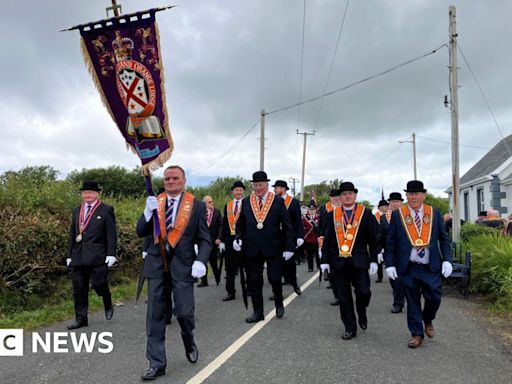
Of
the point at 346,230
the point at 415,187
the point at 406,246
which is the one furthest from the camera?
the point at 346,230

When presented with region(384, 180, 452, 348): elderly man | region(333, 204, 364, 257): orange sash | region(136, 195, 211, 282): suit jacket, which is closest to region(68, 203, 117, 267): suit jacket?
region(136, 195, 211, 282): suit jacket

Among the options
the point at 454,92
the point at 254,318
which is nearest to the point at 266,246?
the point at 254,318

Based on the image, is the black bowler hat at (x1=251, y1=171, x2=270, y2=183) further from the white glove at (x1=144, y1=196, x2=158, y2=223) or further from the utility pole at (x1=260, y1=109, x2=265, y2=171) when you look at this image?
the utility pole at (x1=260, y1=109, x2=265, y2=171)

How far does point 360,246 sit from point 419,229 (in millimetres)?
791

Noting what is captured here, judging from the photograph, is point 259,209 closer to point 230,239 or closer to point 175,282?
point 230,239

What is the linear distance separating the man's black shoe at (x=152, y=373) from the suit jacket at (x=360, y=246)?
275cm

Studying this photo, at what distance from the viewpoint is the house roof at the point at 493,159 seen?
68.9ft

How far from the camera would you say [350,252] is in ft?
19.5

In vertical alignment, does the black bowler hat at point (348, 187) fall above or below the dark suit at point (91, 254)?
above

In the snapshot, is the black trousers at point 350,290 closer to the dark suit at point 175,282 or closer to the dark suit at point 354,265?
the dark suit at point 354,265

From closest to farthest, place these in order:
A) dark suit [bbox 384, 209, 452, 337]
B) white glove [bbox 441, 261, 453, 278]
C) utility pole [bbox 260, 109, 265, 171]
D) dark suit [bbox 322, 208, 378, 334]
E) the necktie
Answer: the necktie → white glove [bbox 441, 261, 453, 278] → dark suit [bbox 384, 209, 452, 337] → dark suit [bbox 322, 208, 378, 334] → utility pole [bbox 260, 109, 265, 171]

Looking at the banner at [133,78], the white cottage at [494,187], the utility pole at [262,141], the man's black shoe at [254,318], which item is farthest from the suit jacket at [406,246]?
the utility pole at [262,141]

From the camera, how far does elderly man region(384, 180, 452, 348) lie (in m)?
5.50

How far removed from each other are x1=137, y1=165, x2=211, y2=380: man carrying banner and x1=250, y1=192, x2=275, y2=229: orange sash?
2094mm
